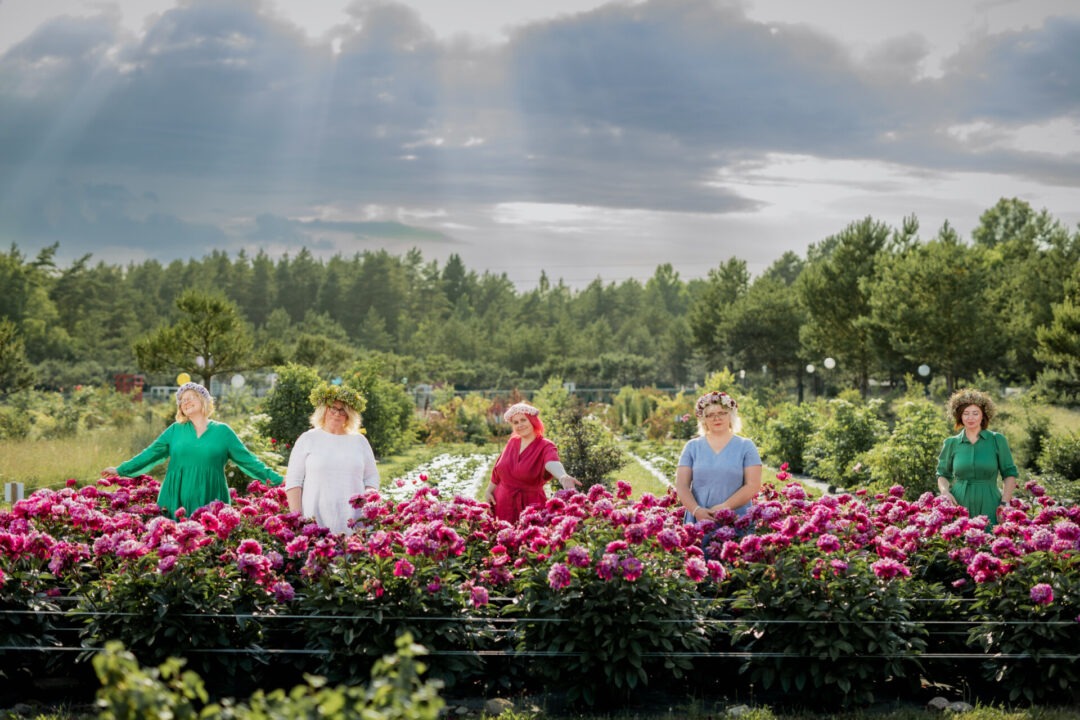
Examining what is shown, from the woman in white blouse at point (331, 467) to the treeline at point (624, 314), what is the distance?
20413mm

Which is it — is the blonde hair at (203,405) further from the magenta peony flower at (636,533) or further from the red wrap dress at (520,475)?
the magenta peony flower at (636,533)

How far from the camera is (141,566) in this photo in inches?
189

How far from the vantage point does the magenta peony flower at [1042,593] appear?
466 centimetres

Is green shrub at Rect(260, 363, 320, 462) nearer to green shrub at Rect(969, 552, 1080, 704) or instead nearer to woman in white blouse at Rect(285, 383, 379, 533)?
woman in white blouse at Rect(285, 383, 379, 533)

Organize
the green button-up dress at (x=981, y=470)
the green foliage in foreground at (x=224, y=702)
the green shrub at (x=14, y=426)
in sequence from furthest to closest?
1. the green shrub at (x=14, y=426)
2. the green button-up dress at (x=981, y=470)
3. the green foliage in foreground at (x=224, y=702)

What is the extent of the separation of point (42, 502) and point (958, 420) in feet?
17.7

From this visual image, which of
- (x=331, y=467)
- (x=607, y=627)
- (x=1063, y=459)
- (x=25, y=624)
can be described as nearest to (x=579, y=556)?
(x=607, y=627)

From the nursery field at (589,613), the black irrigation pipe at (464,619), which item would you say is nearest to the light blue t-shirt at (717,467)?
the nursery field at (589,613)

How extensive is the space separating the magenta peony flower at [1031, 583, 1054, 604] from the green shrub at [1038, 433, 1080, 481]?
27.9 feet

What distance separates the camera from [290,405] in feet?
50.8

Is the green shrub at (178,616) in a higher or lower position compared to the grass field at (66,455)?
higher

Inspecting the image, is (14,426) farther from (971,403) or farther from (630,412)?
(971,403)

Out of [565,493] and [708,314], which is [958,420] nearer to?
[565,493]

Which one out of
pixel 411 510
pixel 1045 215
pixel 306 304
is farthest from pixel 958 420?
pixel 306 304
